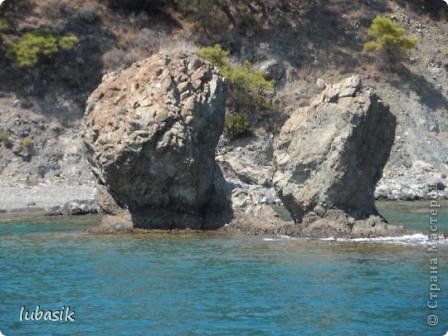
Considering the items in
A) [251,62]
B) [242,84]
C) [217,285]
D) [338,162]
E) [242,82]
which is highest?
[251,62]

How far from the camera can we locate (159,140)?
32.2 metres

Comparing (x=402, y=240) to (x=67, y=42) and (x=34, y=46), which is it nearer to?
(x=34, y=46)

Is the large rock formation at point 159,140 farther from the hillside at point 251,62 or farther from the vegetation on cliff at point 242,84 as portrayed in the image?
the vegetation on cliff at point 242,84

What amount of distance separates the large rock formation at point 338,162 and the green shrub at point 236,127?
2638 centimetres

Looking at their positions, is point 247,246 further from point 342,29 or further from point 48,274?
point 342,29

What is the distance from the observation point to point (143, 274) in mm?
23859

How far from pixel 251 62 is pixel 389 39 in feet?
33.0

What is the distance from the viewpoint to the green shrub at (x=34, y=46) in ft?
189

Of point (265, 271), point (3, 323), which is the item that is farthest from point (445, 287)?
point (3, 323)

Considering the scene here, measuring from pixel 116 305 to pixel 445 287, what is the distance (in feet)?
23.9

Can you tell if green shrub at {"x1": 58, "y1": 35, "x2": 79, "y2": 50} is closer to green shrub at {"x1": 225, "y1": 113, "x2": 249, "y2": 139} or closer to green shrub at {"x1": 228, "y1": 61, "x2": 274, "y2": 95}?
green shrub at {"x1": 228, "y1": 61, "x2": 274, "y2": 95}

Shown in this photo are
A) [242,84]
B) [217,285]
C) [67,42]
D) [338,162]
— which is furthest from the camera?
[242,84]

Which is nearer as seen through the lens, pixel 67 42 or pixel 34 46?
pixel 34 46

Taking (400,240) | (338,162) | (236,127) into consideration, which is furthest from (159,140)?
(236,127)
